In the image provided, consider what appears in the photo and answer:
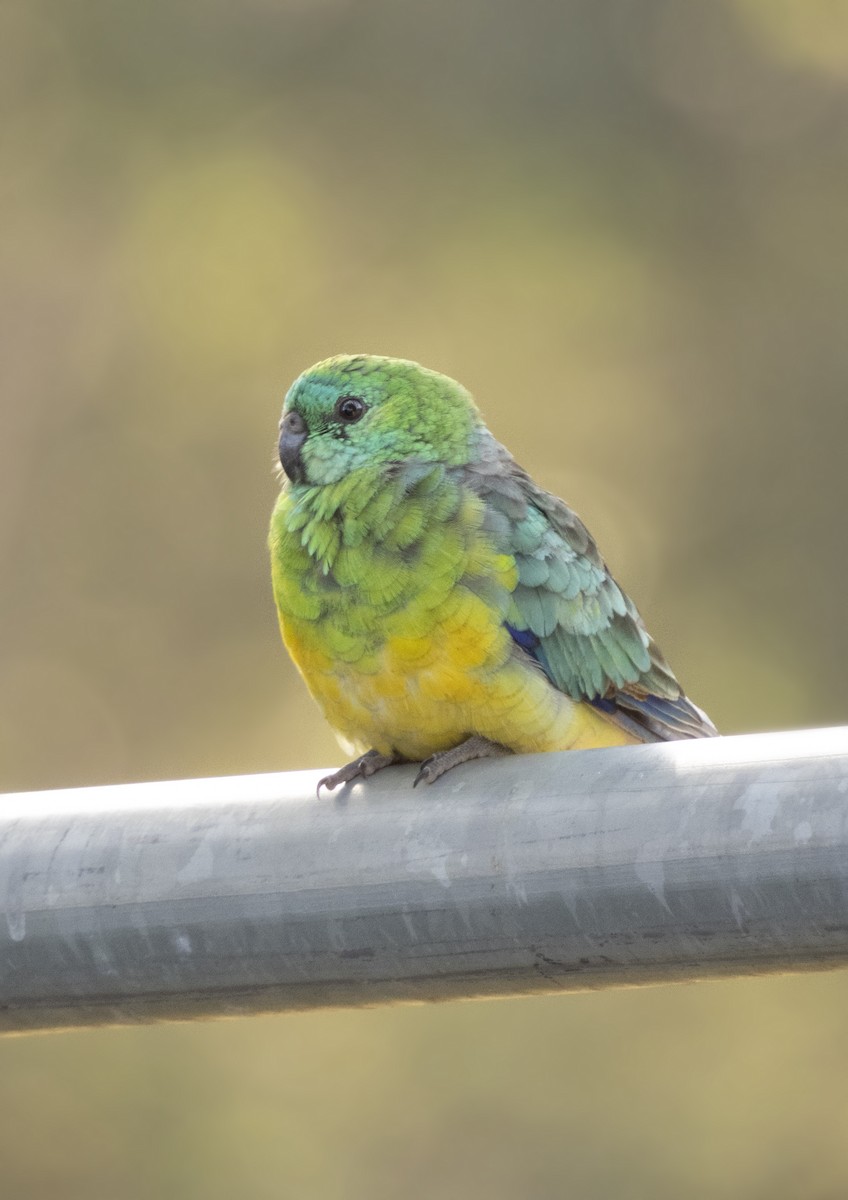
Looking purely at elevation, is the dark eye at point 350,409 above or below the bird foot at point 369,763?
above

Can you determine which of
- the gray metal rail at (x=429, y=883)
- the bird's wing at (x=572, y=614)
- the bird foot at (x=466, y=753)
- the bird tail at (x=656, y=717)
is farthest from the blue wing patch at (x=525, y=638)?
the gray metal rail at (x=429, y=883)

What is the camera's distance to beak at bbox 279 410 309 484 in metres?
3.75

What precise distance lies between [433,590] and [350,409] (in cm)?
61

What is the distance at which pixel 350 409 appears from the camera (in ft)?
12.4

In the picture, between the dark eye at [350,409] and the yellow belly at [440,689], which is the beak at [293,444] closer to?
the dark eye at [350,409]

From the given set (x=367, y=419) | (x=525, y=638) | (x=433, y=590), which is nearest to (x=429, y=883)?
(x=433, y=590)

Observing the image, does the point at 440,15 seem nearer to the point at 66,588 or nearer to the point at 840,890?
the point at 66,588

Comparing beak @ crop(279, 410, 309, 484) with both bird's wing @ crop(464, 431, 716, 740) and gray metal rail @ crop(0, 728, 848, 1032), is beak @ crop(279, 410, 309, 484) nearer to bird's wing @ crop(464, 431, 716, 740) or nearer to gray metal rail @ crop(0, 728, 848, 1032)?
bird's wing @ crop(464, 431, 716, 740)

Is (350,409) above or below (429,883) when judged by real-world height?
above

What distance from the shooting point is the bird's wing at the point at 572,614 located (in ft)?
11.7

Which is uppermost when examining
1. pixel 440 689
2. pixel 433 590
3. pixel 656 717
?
pixel 433 590

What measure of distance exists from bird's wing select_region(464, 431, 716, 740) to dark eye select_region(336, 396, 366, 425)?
287mm

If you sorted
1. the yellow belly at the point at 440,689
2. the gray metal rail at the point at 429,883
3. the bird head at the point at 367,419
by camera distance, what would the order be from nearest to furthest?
the gray metal rail at the point at 429,883 → the yellow belly at the point at 440,689 → the bird head at the point at 367,419

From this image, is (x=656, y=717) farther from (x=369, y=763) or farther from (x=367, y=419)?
(x=367, y=419)
